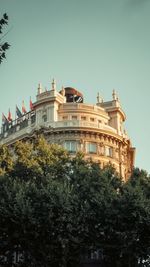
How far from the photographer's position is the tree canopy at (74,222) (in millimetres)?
28734

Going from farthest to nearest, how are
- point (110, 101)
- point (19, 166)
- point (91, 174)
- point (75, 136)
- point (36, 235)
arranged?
1. point (110, 101)
2. point (75, 136)
3. point (19, 166)
4. point (91, 174)
5. point (36, 235)

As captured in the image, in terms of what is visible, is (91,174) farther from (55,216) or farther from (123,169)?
(123,169)

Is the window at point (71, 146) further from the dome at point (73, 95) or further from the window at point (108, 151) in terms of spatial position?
the dome at point (73, 95)

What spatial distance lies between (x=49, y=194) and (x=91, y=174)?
16.1 feet

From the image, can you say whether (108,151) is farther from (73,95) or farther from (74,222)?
(74,222)

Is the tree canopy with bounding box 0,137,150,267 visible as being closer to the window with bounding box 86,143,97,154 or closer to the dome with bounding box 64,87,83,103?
the window with bounding box 86,143,97,154

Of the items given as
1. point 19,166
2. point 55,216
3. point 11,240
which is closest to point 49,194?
point 55,216

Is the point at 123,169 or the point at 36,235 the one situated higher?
the point at 123,169

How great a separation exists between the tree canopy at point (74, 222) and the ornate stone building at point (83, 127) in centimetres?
2202

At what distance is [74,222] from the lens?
94.6 feet

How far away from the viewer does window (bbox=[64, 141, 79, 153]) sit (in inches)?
2196

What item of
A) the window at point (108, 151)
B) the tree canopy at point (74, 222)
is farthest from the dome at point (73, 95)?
the tree canopy at point (74, 222)

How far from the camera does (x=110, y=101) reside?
212 ft

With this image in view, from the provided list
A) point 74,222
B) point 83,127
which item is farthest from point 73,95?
point 74,222
